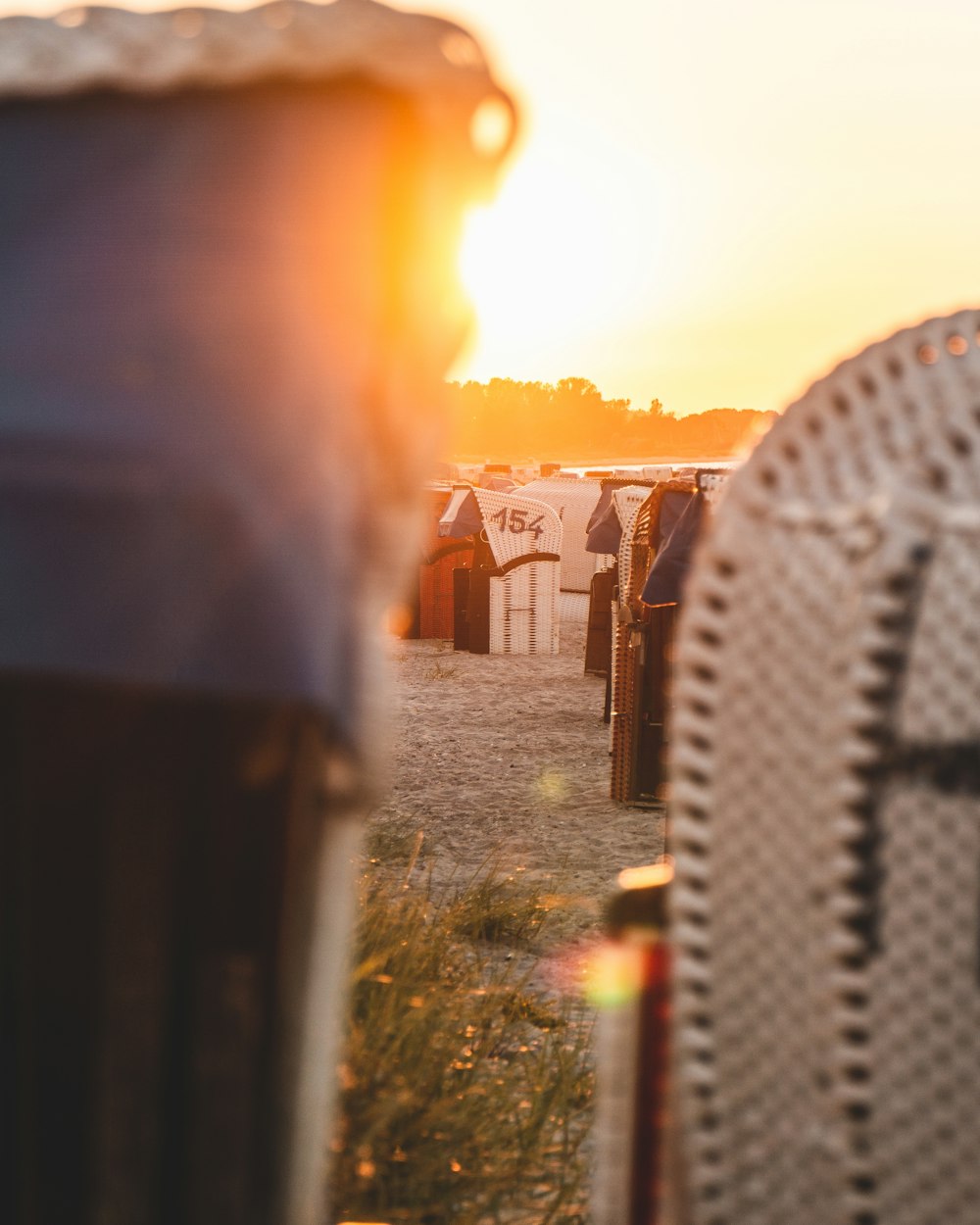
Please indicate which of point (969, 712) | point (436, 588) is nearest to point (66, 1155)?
point (969, 712)

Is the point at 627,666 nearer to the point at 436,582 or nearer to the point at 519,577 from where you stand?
the point at 519,577

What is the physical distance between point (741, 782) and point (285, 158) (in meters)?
0.70

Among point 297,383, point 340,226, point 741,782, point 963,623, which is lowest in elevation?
point 741,782

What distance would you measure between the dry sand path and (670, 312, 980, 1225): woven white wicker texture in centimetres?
245

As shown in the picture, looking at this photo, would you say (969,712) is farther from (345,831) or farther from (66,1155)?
(66,1155)

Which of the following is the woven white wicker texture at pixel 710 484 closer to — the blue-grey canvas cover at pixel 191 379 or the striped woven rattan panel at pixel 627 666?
the striped woven rattan panel at pixel 627 666

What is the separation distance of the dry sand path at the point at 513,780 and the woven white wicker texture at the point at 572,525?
554cm

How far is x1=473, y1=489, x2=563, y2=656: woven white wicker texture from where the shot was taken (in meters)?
12.5

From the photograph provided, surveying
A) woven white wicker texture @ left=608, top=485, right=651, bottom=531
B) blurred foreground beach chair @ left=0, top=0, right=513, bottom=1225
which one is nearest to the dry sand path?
woven white wicker texture @ left=608, top=485, right=651, bottom=531

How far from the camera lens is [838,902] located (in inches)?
39.6

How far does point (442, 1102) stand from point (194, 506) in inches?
74.6

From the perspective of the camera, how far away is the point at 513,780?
297 inches

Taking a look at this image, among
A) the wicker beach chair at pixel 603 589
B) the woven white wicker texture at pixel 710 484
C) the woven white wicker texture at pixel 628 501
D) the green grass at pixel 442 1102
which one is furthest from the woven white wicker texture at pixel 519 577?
the green grass at pixel 442 1102

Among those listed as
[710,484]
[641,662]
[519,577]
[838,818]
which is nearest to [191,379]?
[838,818]
